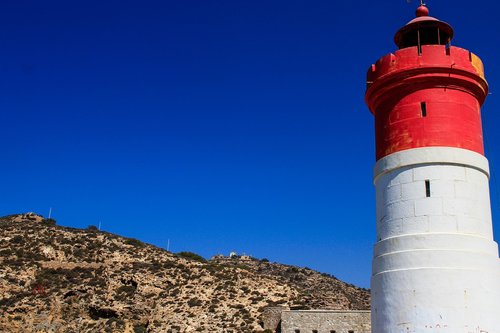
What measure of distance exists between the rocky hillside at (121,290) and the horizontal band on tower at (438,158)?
1113 inches

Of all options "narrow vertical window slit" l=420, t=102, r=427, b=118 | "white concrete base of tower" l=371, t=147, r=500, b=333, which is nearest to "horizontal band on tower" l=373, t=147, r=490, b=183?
"white concrete base of tower" l=371, t=147, r=500, b=333

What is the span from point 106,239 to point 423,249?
4669 centimetres

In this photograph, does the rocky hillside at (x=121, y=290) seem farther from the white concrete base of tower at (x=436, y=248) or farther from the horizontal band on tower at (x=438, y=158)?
the horizontal band on tower at (x=438, y=158)

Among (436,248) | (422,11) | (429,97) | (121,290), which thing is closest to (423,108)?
(429,97)

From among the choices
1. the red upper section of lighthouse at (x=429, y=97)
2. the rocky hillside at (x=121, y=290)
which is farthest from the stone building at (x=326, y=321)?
the red upper section of lighthouse at (x=429, y=97)

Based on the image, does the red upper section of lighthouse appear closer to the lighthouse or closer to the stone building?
the lighthouse

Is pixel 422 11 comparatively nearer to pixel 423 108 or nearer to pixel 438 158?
pixel 423 108

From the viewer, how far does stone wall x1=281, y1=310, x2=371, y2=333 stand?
32.7 metres

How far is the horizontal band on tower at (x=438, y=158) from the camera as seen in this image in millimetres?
11516

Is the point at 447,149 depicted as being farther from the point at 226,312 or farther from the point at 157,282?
the point at 157,282

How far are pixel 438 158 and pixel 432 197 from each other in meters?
0.78

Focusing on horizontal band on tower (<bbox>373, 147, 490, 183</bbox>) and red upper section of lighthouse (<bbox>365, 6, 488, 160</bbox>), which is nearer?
horizontal band on tower (<bbox>373, 147, 490, 183</bbox>)

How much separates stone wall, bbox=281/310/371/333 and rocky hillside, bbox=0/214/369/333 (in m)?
5.34

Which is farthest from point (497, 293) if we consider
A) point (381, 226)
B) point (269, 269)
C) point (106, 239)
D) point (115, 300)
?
point (269, 269)
